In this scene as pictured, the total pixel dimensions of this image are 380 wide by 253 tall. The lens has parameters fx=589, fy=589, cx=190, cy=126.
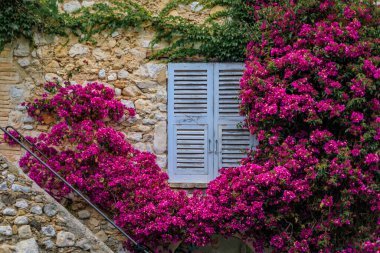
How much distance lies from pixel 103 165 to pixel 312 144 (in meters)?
2.48

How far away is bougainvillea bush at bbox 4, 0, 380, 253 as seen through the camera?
639 cm

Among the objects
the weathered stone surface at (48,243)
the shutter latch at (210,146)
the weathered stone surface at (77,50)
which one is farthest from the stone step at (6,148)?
the shutter latch at (210,146)

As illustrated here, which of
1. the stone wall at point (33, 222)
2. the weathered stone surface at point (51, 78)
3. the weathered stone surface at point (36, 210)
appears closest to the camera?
the stone wall at point (33, 222)

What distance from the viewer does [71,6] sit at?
7.72 metres

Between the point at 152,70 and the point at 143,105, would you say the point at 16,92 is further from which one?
the point at 152,70

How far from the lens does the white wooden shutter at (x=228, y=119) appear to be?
24.3ft

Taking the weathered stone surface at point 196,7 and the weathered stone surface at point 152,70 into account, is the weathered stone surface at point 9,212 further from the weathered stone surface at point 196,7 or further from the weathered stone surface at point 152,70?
the weathered stone surface at point 196,7

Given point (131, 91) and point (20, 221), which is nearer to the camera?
point (20, 221)

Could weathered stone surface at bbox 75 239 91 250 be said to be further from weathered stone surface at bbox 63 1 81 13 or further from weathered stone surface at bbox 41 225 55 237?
weathered stone surface at bbox 63 1 81 13

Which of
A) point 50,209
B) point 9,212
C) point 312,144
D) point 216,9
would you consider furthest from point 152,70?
point 9,212

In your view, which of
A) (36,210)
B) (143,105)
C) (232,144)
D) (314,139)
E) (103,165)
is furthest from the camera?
(143,105)

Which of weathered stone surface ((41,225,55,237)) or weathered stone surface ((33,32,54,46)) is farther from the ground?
weathered stone surface ((33,32,54,46))

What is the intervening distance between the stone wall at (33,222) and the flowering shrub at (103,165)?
900 millimetres

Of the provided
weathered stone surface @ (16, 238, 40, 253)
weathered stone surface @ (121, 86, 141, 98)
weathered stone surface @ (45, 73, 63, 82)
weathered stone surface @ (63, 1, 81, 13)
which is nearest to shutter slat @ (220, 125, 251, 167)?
weathered stone surface @ (121, 86, 141, 98)
